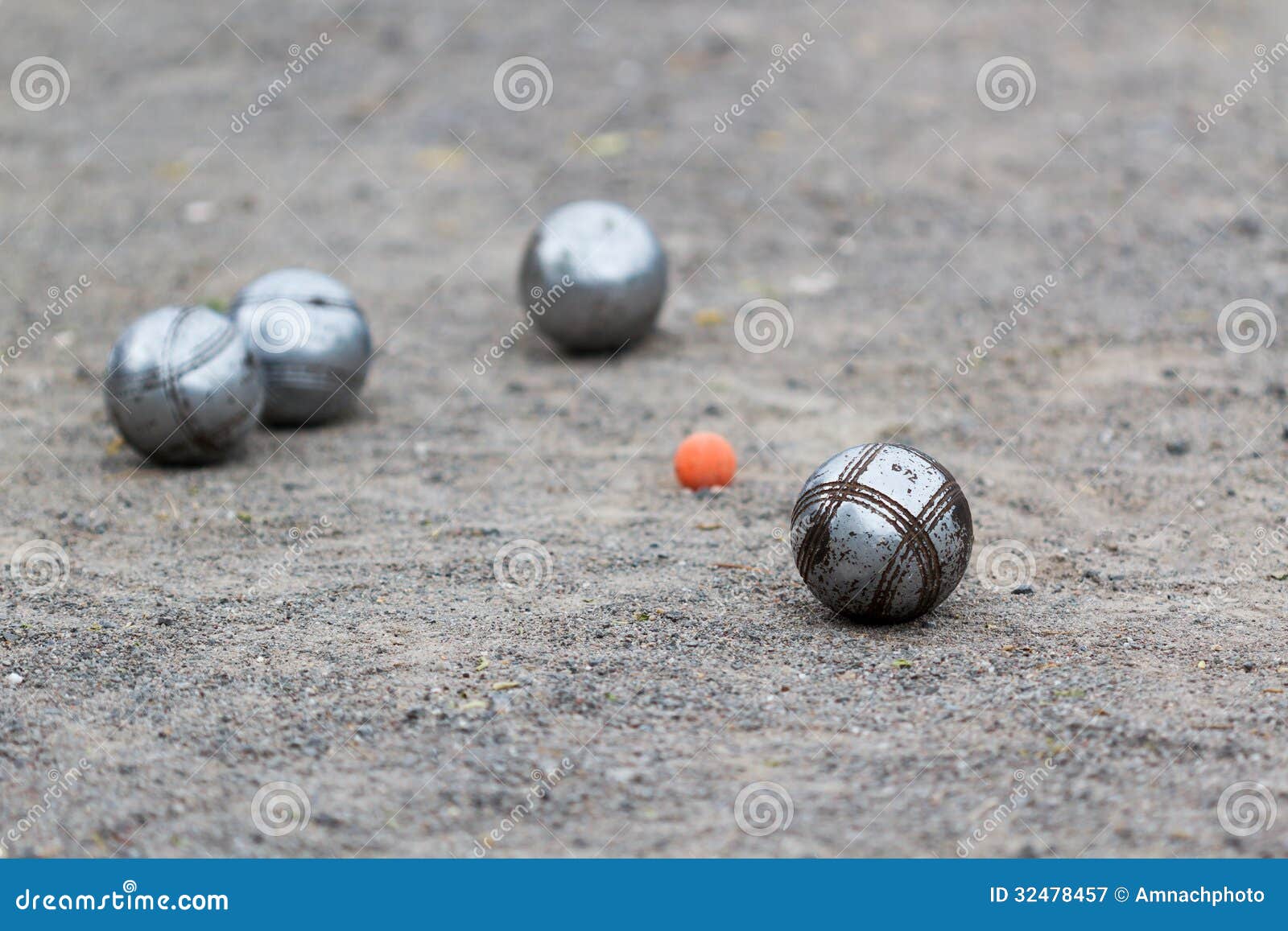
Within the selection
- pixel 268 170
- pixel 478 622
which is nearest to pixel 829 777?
pixel 478 622

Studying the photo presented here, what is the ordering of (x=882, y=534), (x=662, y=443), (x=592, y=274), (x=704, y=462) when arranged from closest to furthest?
(x=882, y=534)
(x=704, y=462)
(x=662, y=443)
(x=592, y=274)

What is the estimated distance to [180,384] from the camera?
22.2 ft

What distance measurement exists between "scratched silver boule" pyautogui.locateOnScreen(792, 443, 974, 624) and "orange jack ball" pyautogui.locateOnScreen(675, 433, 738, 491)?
1622mm

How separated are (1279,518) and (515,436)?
398cm

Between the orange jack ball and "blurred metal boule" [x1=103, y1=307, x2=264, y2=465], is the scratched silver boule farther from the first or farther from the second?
"blurred metal boule" [x1=103, y1=307, x2=264, y2=465]

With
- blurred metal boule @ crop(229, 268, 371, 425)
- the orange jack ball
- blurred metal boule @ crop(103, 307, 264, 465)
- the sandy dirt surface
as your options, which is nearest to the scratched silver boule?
the sandy dirt surface

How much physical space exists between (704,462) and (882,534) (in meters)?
1.93

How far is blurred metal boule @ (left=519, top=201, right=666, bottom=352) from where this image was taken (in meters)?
8.36

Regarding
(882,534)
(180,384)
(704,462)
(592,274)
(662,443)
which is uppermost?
(592,274)

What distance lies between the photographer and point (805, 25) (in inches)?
523

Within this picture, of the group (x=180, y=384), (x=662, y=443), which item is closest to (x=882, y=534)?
(x=662, y=443)

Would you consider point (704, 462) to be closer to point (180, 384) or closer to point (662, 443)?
point (662, 443)

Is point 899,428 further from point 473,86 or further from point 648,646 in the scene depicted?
point 473,86

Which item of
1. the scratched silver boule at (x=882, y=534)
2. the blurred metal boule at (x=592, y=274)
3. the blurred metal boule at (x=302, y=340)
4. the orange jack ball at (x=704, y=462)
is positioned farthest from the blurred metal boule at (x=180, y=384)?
the scratched silver boule at (x=882, y=534)
